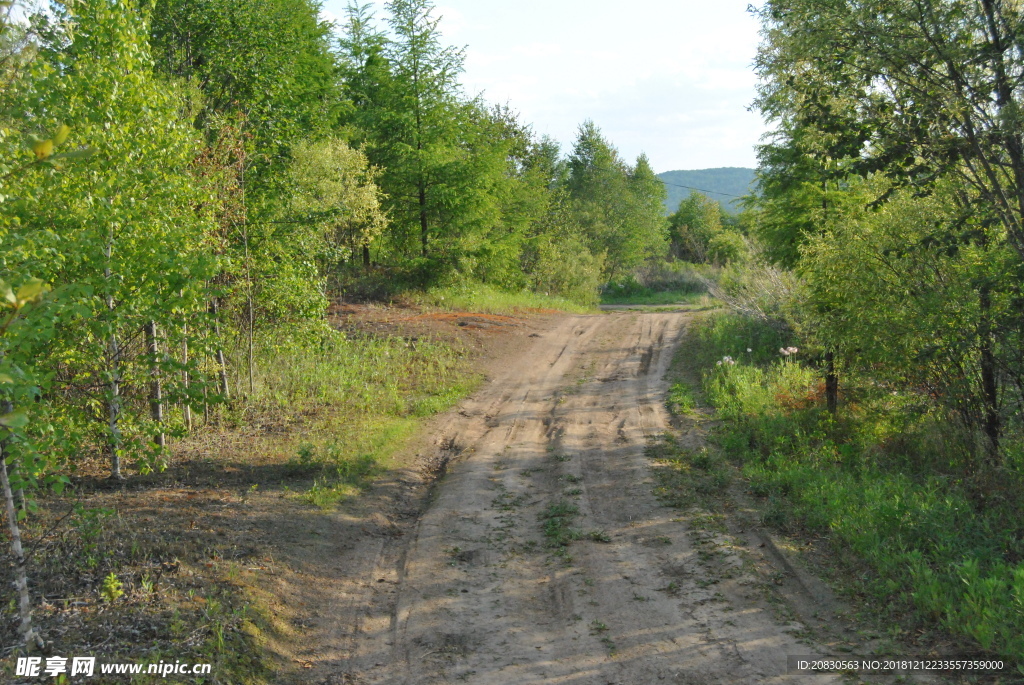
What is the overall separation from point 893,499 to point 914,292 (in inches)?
111

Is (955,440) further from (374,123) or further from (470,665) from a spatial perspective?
(374,123)

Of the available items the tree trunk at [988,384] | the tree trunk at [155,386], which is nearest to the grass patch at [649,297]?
the tree trunk at [988,384]

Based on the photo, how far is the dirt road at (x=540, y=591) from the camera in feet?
17.3

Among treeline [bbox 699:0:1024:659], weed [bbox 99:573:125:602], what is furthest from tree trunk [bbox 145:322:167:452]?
treeline [bbox 699:0:1024:659]

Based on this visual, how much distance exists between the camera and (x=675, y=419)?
12.7 m

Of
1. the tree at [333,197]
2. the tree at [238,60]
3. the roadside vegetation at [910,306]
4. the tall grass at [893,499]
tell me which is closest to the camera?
the tall grass at [893,499]

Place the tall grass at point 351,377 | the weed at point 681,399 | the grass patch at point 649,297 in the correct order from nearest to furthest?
the tall grass at point 351,377 → the weed at point 681,399 → the grass patch at point 649,297

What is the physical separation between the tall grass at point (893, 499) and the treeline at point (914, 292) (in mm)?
26

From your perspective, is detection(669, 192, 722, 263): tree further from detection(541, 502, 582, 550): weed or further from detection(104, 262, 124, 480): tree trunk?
detection(104, 262, 124, 480): tree trunk

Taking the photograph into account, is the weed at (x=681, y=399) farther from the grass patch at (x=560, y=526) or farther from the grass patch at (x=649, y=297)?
the grass patch at (x=649, y=297)

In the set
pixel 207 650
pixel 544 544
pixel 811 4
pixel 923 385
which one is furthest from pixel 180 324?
pixel 923 385

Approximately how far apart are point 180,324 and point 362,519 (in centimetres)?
303

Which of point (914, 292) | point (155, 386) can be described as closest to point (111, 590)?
point (155, 386)

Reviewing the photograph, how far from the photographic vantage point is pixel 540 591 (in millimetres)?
6523
